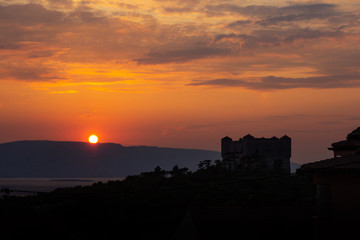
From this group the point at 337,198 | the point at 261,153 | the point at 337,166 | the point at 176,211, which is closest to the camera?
the point at 337,166

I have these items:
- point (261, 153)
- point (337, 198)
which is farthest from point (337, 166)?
point (261, 153)

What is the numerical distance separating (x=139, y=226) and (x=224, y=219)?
38406 mm

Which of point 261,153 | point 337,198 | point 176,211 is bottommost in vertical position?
point 176,211

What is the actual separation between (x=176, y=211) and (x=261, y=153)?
189ft

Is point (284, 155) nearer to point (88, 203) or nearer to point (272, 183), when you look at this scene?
point (272, 183)

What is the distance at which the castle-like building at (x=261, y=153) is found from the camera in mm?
130625

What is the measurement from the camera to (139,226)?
70875 millimetres

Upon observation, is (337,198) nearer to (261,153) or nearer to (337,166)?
(337,166)

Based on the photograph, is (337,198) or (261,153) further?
(261,153)

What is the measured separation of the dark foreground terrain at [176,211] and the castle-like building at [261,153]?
7008 millimetres

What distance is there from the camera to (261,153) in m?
133

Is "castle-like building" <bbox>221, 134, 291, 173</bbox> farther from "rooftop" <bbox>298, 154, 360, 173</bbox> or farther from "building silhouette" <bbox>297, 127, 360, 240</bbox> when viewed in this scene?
"building silhouette" <bbox>297, 127, 360, 240</bbox>

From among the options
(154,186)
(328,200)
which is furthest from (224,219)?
(154,186)

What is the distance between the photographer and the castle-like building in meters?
131
